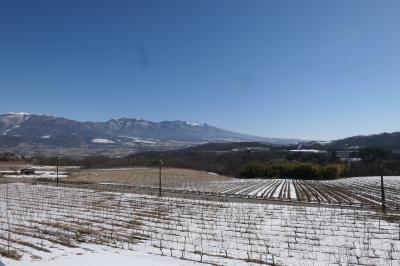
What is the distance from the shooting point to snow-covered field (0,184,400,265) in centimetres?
1844

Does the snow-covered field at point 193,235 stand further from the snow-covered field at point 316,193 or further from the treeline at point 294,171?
the treeline at point 294,171

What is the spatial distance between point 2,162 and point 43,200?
105961 mm

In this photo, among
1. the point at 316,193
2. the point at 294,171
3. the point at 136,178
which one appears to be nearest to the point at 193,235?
the point at 316,193

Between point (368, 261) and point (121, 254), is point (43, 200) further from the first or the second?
point (368, 261)

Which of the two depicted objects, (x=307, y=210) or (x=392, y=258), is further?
(x=307, y=210)

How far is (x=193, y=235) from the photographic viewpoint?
24641 millimetres

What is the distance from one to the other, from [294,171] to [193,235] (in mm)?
99126

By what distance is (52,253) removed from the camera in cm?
1892

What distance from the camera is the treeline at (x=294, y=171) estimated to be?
380 ft

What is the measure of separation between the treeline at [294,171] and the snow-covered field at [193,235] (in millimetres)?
80716

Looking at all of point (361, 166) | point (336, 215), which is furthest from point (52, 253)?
point (361, 166)

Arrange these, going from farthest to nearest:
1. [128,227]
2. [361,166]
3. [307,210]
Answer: [361,166]
[307,210]
[128,227]

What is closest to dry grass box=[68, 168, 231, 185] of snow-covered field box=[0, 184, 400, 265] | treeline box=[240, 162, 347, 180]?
treeline box=[240, 162, 347, 180]

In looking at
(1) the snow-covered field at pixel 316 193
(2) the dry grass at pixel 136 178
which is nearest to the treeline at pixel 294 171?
(2) the dry grass at pixel 136 178
